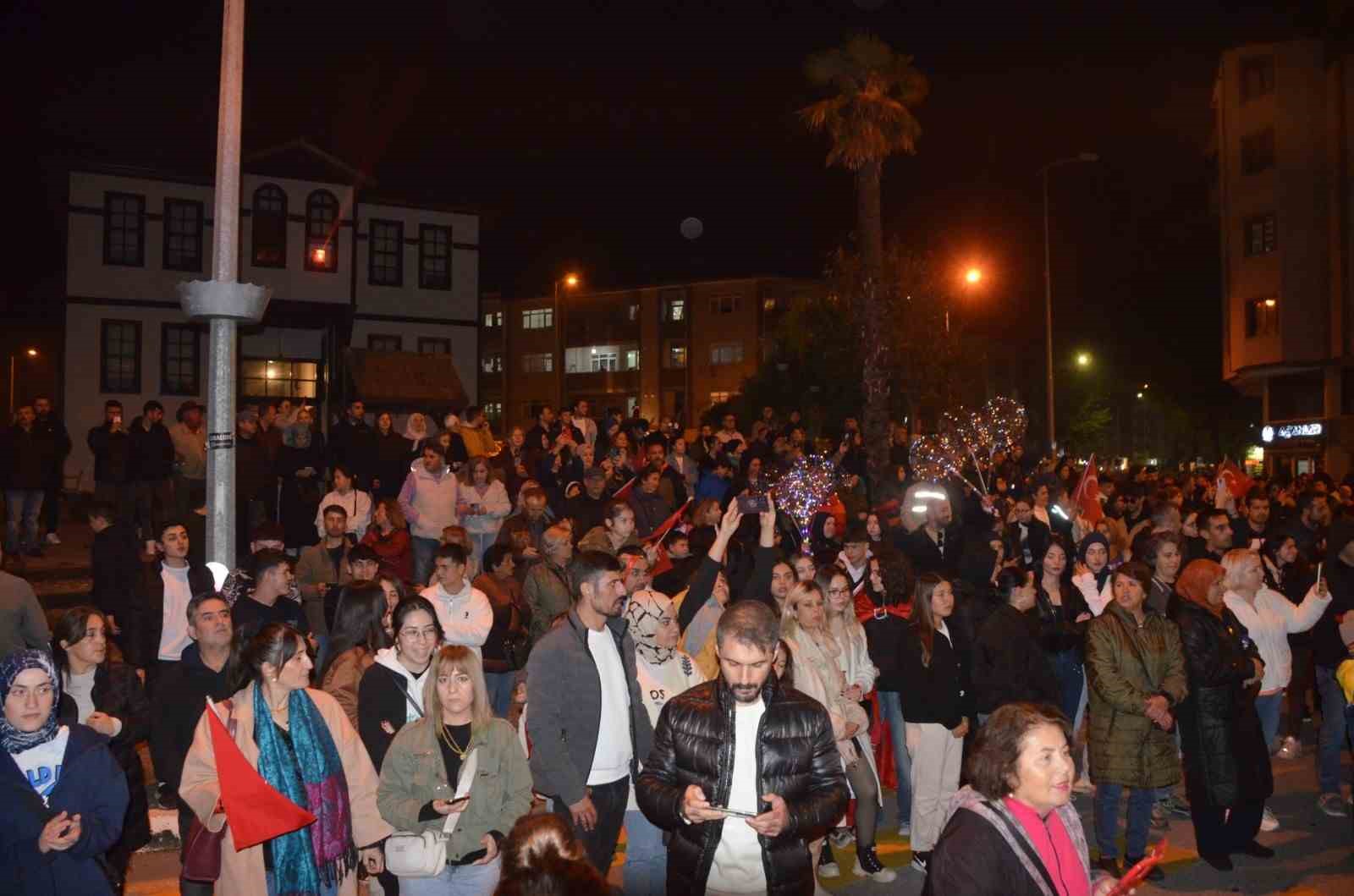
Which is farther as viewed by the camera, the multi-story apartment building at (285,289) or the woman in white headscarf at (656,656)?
the multi-story apartment building at (285,289)

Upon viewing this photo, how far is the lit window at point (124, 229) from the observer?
95.7ft

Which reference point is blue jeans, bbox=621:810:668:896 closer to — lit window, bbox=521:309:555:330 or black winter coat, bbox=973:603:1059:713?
black winter coat, bbox=973:603:1059:713

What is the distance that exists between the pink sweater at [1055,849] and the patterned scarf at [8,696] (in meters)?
3.98

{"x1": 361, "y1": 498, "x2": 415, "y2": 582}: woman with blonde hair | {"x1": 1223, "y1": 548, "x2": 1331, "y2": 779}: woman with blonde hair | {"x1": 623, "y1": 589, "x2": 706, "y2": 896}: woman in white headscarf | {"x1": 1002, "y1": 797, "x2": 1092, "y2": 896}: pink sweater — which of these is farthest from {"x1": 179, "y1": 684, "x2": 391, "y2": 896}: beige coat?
{"x1": 1223, "y1": 548, "x2": 1331, "y2": 779}: woman with blonde hair

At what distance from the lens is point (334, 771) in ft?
18.6

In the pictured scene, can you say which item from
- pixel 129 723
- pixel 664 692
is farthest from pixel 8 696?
pixel 664 692

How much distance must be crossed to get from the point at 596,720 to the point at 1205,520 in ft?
38.0

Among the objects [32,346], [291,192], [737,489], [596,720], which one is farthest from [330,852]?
[32,346]

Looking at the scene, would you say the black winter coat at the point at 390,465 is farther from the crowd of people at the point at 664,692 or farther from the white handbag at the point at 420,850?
the white handbag at the point at 420,850

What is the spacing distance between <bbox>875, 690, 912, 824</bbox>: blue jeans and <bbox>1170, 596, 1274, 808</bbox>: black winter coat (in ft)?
6.41

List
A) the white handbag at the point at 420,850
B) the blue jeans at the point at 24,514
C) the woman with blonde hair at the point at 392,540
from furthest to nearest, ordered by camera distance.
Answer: the blue jeans at the point at 24,514
the woman with blonde hair at the point at 392,540
the white handbag at the point at 420,850

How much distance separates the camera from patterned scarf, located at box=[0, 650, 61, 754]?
520 centimetres

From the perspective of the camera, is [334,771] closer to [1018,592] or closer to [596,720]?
[596,720]

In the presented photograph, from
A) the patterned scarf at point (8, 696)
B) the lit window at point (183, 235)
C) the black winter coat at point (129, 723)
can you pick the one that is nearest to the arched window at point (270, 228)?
the lit window at point (183, 235)
